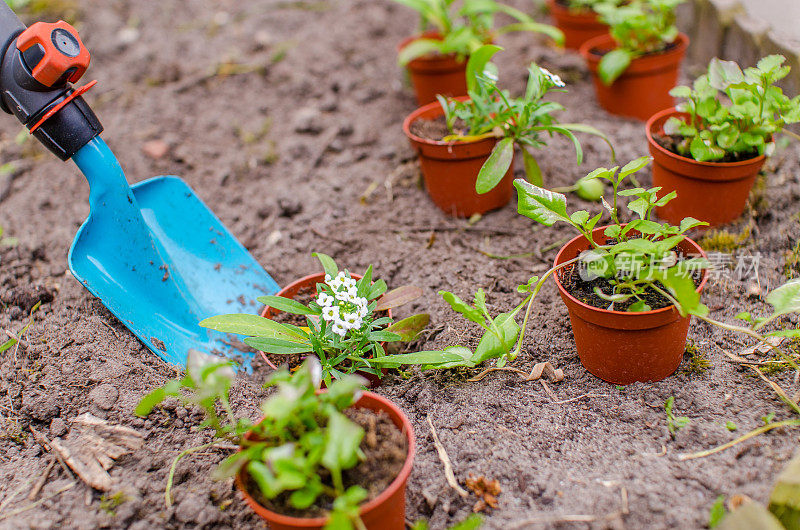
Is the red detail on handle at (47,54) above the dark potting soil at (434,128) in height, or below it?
above

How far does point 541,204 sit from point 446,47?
1.31 m

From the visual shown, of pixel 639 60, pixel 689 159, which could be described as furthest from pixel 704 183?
pixel 639 60

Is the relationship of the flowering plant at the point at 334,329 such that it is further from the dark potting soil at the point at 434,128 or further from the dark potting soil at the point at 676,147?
the dark potting soil at the point at 676,147

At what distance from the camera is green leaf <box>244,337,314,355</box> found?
162 centimetres

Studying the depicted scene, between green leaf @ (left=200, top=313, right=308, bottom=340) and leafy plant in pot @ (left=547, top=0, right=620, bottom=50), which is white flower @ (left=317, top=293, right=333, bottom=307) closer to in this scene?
green leaf @ (left=200, top=313, right=308, bottom=340)

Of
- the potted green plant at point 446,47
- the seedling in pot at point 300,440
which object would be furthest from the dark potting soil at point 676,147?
the seedling in pot at point 300,440

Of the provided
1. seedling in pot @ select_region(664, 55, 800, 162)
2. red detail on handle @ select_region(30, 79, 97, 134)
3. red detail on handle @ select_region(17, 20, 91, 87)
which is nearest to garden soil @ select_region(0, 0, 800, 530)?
seedling in pot @ select_region(664, 55, 800, 162)

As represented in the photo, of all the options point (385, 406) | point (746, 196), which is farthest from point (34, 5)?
point (746, 196)

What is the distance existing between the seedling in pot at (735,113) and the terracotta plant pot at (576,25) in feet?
4.60

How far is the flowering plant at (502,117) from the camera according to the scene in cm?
201

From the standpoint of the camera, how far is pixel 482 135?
2.17m

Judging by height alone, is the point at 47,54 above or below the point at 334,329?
above

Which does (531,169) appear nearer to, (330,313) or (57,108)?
(330,313)

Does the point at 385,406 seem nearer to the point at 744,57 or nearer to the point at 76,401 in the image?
the point at 76,401
